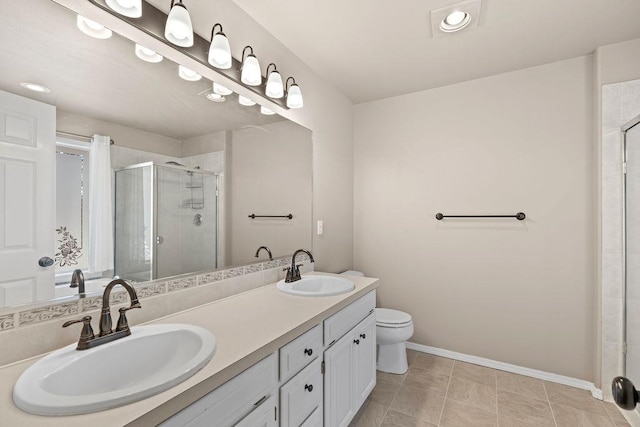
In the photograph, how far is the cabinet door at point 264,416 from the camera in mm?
905

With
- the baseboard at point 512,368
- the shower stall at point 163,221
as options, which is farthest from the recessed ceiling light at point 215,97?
the baseboard at point 512,368

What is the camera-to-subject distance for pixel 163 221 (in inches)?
51.6

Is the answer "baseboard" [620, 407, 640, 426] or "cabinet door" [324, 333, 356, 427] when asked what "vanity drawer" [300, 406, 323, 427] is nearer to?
"cabinet door" [324, 333, 356, 427]

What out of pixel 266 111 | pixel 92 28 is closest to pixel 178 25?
pixel 92 28

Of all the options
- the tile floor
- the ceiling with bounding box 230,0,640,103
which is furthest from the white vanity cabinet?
the ceiling with bounding box 230,0,640,103

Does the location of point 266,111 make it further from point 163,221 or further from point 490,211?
point 490,211

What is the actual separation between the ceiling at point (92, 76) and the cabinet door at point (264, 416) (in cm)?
115

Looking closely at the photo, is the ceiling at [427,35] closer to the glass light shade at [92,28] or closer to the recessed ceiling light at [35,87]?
the glass light shade at [92,28]

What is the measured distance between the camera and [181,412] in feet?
2.32

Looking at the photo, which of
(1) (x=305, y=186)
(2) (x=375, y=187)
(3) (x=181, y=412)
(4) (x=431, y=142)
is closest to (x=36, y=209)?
(3) (x=181, y=412)

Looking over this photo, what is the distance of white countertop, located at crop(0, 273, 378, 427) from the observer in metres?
0.61

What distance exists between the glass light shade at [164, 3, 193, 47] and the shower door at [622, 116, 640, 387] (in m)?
2.45

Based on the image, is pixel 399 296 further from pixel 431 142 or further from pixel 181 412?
pixel 181 412

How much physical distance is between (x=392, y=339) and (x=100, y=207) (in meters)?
1.99
